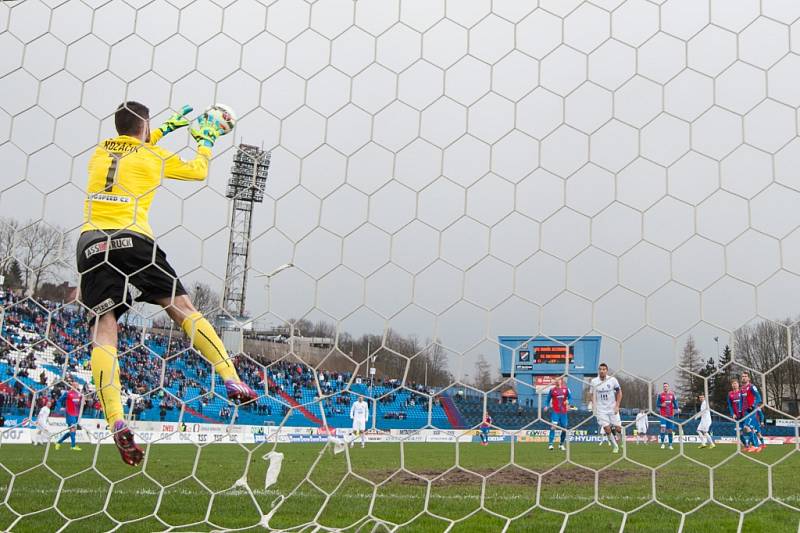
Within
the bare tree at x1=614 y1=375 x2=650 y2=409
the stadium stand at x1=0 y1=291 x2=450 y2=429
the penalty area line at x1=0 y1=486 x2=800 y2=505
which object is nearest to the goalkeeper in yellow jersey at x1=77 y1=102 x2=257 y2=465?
the penalty area line at x1=0 y1=486 x2=800 y2=505

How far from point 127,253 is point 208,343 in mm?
557

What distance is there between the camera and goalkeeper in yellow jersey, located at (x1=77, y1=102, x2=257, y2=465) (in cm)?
314

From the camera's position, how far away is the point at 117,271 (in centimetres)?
320

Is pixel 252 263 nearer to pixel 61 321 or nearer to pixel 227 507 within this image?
pixel 227 507

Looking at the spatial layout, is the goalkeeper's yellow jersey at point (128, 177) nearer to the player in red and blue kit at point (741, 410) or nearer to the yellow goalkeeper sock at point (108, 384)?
the yellow goalkeeper sock at point (108, 384)

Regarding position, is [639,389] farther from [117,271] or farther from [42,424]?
[42,424]

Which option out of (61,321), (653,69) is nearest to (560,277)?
(653,69)

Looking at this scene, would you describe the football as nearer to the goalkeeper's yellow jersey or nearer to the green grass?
the goalkeeper's yellow jersey

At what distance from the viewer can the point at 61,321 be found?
10523mm

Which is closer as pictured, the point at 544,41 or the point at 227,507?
the point at 544,41

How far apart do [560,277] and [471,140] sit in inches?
31.1

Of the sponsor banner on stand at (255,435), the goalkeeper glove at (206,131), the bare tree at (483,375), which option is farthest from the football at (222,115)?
the sponsor banner on stand at (255,435)

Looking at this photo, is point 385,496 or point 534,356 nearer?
point 385,496

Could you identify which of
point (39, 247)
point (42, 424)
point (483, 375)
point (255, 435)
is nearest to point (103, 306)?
point (39, 247)
